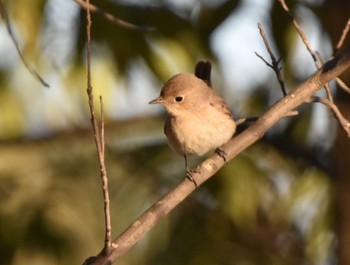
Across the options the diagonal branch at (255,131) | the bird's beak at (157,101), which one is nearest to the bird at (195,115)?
the bird's beak at (157,101)

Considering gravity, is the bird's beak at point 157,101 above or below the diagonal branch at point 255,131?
below

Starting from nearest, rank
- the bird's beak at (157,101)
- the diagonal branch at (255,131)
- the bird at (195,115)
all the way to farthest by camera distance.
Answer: the diagonal branch at (255,131)
the bird at (195,115)
the bird's beak at (157,101)

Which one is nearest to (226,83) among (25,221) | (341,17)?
(341,17)

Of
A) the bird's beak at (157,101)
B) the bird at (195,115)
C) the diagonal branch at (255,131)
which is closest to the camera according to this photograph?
the diagonal branch at (255,131)

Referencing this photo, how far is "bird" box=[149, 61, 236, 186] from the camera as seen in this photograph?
202 inches

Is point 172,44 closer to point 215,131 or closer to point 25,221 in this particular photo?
point 215,131

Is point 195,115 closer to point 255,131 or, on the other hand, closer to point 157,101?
point 157,101

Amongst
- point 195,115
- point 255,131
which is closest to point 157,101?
point 195,115

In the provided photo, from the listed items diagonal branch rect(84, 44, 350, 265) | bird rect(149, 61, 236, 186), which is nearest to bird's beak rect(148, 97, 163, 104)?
bird rect(149, 61, 236, 186)

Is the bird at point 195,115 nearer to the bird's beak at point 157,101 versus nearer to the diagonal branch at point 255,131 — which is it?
the bird's beak at point 157,101

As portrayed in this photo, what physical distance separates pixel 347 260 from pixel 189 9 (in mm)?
2166

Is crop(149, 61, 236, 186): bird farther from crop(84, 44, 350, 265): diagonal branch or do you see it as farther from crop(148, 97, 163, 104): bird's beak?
crop(84, 44, 350, 265): diagonal branch

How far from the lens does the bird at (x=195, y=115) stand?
5.14 metres

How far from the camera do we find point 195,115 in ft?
17.3
